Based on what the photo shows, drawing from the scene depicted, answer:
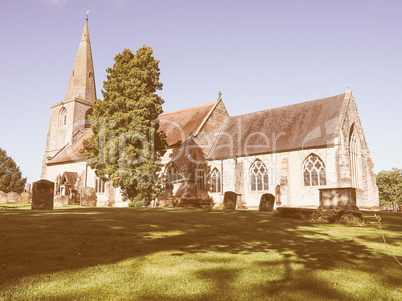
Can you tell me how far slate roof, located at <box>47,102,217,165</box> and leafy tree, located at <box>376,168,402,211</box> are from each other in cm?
4490

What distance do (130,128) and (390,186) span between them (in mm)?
56956

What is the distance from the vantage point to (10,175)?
5306 cm

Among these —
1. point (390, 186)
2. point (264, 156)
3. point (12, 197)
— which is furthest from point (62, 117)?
point (390, 186)

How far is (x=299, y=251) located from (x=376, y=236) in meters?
4.16

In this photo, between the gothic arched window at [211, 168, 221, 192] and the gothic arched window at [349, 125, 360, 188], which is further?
the gothic arched window at [211, 168, 221, 192]

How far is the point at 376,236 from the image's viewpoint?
9531mm

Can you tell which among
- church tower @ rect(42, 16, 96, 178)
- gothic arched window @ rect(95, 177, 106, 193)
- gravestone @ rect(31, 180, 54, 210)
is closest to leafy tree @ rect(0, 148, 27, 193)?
church tower @ rect(42, 16, 96, 178)

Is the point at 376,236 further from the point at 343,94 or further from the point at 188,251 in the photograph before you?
the point at 343,94

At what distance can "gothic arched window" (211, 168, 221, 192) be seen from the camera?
30.4 metres

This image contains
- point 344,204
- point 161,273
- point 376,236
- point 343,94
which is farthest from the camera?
point 343,94

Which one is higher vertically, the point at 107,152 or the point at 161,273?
the point at 107,152

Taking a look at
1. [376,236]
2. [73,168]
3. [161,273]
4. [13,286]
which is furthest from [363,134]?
[73,168]

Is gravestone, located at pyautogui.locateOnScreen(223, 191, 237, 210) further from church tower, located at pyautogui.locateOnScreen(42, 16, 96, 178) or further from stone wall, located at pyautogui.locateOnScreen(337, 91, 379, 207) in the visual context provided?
church tower, located at pyautogui.locateOnScreen(42, 16, 96, 178)

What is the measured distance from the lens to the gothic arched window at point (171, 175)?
30408 millimetres
